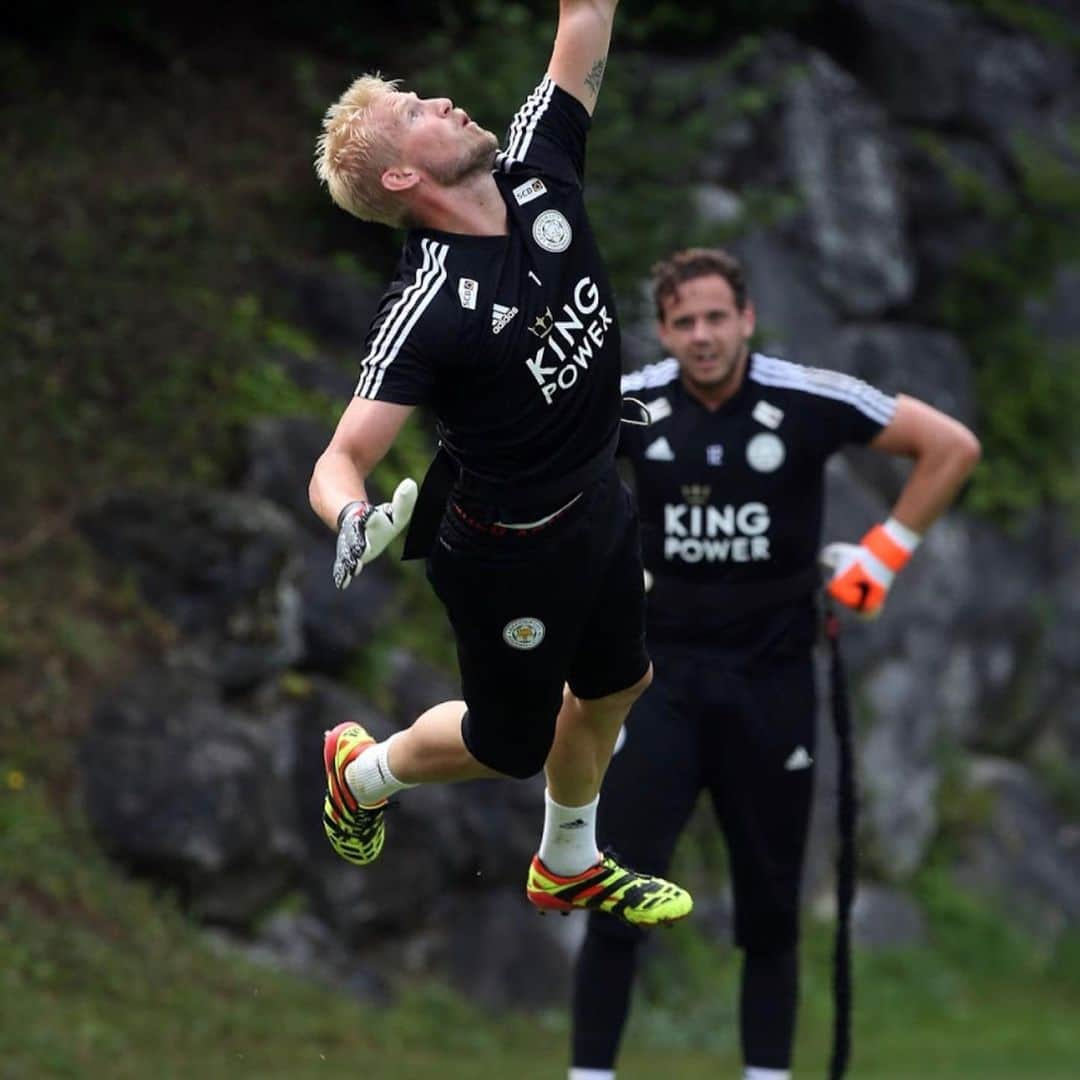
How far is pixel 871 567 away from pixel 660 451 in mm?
733

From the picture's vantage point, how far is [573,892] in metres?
5.48

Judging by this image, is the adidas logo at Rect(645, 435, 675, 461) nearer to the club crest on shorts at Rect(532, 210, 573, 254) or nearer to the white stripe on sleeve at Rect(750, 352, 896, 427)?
the white stripe on sleeve at Rect(750, 352, 896, 427)

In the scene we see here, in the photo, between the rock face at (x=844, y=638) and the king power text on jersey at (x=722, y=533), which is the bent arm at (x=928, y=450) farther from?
the rock face at (x=844, y=638)

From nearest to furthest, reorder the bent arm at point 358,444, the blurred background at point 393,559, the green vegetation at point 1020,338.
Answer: the bent arm at point 358,444 → the blurred background at point 393,559 → the green vegetation at point 1020,338

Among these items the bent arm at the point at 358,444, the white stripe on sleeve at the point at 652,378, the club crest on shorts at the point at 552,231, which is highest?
the club crest on shorts at the point at 552,231

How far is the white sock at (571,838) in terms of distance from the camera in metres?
5.45

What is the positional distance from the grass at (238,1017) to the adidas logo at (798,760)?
9.74 feet

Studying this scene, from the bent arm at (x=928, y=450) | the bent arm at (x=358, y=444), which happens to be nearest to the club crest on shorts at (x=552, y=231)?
the bent arm at (x=358, y=444)

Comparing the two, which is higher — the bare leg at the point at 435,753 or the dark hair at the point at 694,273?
the dark hair at the point at 694,273

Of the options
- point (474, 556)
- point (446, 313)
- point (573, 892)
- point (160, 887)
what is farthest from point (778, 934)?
point (160, 887)

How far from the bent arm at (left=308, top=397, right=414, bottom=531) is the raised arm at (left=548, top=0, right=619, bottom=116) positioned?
1.01 metres

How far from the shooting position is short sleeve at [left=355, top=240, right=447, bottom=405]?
451 cm

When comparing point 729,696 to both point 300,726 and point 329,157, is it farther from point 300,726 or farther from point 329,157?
point 300,726

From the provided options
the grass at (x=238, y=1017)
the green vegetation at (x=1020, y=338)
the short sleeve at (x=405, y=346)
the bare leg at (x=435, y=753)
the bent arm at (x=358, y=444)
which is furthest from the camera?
the green vegetation at (x=1020, y=338)
